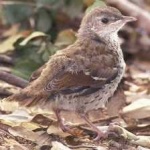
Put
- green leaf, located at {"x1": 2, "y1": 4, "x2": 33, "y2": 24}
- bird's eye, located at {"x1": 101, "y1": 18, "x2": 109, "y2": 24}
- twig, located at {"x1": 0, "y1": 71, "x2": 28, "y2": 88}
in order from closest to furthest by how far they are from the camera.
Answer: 1. bird's eye, located at {"x1": 101, "y1": 18, "x2": 109, "y2": 24}
2. twig, located at {"x1": 0, "y1": 71, "x2": 28, "y2": 88}
3. green leaf, located at {"x1": 2, "y1": 4, "x2": 33, "y2": 24}

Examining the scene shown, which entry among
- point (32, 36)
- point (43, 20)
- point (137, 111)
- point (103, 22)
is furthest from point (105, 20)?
point (43, 20)

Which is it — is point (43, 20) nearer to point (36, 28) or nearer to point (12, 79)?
point (36, 28)

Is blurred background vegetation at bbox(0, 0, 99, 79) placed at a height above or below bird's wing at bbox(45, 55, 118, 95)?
below

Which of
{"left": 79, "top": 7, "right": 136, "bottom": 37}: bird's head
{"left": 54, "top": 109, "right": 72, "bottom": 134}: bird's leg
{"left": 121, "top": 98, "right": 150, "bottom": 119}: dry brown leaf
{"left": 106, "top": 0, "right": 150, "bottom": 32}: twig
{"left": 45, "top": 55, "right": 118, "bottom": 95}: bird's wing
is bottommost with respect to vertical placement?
{"left": 121, "top": 98, "right": 150, "bottom": 119}: dry brown leaf

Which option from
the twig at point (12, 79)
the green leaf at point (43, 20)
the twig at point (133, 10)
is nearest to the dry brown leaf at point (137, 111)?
the twig at point (12, 79)

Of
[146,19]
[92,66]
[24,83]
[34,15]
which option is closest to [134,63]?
[146,19]

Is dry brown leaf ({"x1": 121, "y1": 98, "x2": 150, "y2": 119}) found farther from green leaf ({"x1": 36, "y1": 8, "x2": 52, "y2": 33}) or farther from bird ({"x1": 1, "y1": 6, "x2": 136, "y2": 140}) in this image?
green leaf ({"x1": 36, "y1": 8, "x2": 52, "y2": 33})

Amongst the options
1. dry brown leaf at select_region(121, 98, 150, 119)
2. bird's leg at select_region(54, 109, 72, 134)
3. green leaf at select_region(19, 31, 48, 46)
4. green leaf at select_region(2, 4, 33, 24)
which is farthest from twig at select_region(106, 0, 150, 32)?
bird's leg at select_region(54, 109, 72, 134)
